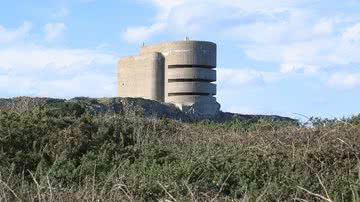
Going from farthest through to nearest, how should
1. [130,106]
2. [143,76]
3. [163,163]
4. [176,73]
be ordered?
[143,76]
[176,73]
[130,106]
[163,163]

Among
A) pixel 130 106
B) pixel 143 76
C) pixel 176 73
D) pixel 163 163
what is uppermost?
pixel 176 73

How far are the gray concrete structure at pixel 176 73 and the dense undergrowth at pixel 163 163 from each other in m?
55.6

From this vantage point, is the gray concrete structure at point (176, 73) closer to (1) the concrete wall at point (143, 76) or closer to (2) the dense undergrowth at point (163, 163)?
(1) the concrete wall at point (143, 76)

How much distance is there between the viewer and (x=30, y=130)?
12773mm

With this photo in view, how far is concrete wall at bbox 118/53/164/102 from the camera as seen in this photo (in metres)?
72.8

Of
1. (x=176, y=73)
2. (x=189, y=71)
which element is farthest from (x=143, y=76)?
(x=189, y=71)

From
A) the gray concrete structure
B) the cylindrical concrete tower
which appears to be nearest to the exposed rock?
the cylindrical concrete tower

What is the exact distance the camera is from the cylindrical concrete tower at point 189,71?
70875 millimetres

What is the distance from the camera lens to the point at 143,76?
243 ft

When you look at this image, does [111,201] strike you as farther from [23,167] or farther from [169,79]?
[169,79]

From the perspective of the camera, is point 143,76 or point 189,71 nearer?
point 189,71

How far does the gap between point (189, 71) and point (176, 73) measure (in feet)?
4.48

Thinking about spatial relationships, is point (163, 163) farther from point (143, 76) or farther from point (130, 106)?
point (143, 76)

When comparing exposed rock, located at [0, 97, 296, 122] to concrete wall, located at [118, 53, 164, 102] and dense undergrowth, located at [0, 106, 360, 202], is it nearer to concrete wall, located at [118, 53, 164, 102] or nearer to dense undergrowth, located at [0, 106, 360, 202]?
concrete wall, located at [118, 53, 164, 102]
